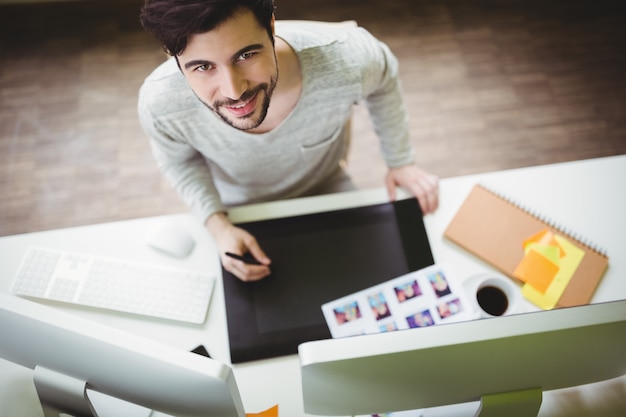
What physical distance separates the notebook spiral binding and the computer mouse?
721 millimetres

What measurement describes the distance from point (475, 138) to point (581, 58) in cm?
68

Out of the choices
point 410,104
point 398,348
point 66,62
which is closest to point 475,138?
point 410,104

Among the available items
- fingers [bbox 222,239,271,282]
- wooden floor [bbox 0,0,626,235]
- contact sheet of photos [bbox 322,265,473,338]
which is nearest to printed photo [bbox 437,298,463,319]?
contact sheet of photos [bbox 322,265,473,338]

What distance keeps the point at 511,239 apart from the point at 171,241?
78 centimetres

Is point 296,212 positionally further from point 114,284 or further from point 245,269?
point 114,284

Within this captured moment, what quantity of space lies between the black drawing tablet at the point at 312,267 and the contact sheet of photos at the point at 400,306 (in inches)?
1.0

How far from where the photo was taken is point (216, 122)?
1105 mm

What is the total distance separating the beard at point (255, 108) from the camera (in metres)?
0.99

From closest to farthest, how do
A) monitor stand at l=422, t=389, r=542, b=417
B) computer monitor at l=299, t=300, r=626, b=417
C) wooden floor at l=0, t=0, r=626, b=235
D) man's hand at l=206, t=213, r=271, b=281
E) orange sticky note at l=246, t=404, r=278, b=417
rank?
computer monitor at l=299, t=300, r=626, b=417 < monitor stand at l=422, t=389, r=542, b=417 < orange sticky note at l=246, t=404, r=278, b=417 < man's hand at l=206, t=213, r=271, b=281 < wooden floor at l=0, t=0, r=626, b=235

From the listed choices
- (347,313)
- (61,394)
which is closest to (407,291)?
(347,313)

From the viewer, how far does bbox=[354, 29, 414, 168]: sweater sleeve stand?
1164 millimetres

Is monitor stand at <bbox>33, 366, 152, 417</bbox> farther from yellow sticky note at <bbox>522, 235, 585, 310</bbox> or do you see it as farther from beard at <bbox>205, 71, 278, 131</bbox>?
yellow sticky note at <bbox>522, 235, 585, 310</bbox>

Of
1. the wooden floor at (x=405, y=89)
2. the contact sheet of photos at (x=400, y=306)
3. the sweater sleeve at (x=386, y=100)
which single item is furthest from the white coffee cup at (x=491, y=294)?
the wooden floor at (x=405, y=89)

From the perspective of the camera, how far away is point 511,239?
1.17 meters
